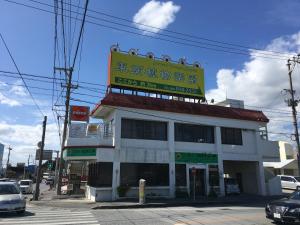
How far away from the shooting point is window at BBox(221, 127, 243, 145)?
1208 inches

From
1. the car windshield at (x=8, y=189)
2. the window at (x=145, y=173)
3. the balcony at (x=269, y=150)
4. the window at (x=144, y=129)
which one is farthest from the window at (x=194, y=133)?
the car windshield at (x=8, y=189)

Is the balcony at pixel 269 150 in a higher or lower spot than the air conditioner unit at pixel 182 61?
lower

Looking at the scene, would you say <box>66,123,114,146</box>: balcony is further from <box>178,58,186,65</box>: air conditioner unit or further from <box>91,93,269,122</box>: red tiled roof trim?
<box>178,58,186,65</box>: air conditioner unit

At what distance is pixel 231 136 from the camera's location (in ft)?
102

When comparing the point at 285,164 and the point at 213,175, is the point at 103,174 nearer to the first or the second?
the point at 213,175

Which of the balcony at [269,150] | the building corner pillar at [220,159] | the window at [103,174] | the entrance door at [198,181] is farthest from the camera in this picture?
the balcony at [269,150]

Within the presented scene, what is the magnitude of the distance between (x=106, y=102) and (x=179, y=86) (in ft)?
27.4

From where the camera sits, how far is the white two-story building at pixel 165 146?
24.9 meters

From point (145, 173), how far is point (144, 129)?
3.59 m

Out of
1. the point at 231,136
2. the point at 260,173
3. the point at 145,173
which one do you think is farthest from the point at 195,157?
the point at 260,173

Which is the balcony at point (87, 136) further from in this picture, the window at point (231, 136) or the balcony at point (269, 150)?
the balcony at point (269, 150)

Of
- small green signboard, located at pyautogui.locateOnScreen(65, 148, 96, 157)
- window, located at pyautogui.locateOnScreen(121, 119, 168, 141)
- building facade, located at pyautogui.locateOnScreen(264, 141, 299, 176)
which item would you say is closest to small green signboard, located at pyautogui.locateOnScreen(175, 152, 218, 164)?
window, located at pyautogui.locateOnScreen(121, 119, 168, 141)

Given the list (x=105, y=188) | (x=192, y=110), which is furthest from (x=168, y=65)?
(x=105, y=188)

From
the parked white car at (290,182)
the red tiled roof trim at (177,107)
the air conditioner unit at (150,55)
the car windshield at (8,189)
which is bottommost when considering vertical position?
the car windshield at (8,189)
